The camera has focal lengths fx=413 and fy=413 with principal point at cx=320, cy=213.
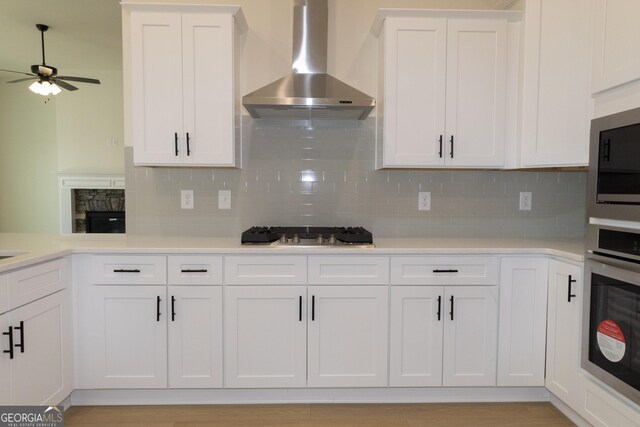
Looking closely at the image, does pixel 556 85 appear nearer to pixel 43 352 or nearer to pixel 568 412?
pixel 568 412

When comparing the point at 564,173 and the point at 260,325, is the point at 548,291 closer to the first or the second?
the point at 564,173

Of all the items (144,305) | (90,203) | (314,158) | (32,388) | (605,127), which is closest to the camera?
(605,127)

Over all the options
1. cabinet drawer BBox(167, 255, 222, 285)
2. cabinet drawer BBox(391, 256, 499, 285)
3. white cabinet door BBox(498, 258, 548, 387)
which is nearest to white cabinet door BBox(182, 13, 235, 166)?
cabinet drawer BBox(167, 255, 222, 285)

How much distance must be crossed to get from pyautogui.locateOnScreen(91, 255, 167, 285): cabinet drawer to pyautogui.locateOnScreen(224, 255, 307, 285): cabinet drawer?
1.18 feet

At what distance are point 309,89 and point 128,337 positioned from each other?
1.73 meters

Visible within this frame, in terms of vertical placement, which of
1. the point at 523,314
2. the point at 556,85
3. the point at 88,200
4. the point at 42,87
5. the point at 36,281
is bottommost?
the point at 523,314

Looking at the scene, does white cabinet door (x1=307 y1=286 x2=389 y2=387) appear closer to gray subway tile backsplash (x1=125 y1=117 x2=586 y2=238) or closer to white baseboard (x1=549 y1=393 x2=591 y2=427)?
gray subway tile backsplash (x1=125 y1=117 x2=586 y2=238)

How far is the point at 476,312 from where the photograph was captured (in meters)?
2.30

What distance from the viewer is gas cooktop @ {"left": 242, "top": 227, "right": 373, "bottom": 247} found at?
235 cm

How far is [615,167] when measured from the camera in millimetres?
1700

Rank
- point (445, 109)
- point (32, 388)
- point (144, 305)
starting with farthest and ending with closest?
1. point (445, 109)
2. point (144, 305)
3. point (32, 388)

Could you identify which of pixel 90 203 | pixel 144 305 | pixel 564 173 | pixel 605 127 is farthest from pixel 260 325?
pixel 90 203

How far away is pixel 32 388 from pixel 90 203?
5.20m

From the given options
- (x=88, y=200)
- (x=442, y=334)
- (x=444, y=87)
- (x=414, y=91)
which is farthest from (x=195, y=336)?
(x=88, y=200)
